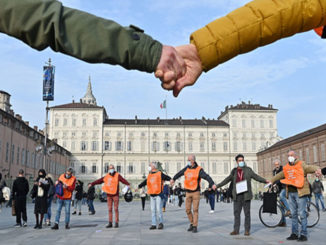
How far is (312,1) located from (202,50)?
0.76 metres

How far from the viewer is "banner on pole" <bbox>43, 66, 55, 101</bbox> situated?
30.4 metres

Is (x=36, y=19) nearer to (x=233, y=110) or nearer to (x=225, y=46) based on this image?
(x=225, y=46)

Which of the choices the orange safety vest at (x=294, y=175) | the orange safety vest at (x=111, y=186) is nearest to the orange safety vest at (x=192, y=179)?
the orange safety vest at (x=111, y=186)

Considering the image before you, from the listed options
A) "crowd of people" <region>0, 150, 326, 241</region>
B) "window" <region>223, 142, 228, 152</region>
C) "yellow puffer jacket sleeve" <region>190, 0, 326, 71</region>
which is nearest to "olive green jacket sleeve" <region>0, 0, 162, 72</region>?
"yellow puffer jacket sleeve" <region>190, 0, 326, 71</region>

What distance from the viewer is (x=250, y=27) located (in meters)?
2.25

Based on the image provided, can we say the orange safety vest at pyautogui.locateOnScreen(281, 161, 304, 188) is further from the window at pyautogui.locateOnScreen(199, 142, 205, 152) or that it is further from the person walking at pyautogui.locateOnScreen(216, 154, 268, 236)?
the window at pyautogui.locateOnScreen(199, 142, 205, 152)

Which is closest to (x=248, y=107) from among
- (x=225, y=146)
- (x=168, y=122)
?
(x=225, y=146)

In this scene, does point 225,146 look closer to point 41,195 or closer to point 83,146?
point 83,146

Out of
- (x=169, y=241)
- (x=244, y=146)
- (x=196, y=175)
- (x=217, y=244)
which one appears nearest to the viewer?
(x=217, y=244)

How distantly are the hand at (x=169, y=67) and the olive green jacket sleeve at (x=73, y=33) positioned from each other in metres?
0.07

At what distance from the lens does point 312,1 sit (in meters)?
2.30

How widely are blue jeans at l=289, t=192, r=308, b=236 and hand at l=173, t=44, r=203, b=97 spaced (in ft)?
22.6

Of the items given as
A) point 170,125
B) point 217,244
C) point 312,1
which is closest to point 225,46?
point 312,1

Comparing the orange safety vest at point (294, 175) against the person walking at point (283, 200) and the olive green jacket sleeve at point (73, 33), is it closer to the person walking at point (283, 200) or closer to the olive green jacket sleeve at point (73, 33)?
the person walking at point (283, 200)
